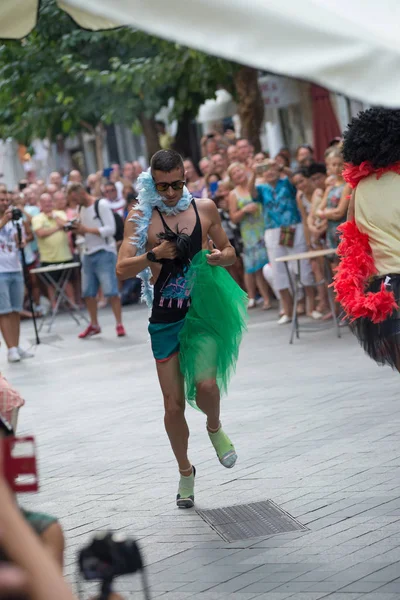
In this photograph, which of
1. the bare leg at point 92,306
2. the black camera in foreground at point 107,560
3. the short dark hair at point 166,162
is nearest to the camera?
the black camera in foreground at point 107,560

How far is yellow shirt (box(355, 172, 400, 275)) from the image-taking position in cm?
620

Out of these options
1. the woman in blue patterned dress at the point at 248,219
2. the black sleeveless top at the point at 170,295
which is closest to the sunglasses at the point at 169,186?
the black sleeveless top at the point at 170,295

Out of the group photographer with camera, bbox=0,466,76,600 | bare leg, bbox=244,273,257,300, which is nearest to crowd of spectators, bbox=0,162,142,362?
bare leg, bbox=244,273,257,300

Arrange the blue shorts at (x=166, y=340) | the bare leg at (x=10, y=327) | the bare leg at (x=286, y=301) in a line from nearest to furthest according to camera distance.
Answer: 1. the blue shorts at (x=166, y=340)
2. the bare leg at (x=10, y=327)
3. the bare leg at (x=286, y=301)

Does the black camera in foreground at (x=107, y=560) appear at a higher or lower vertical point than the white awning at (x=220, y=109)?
lower

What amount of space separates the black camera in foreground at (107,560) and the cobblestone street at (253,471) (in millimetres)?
1900

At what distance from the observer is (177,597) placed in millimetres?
4984

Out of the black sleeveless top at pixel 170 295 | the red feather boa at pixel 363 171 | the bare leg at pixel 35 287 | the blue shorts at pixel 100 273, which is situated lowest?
the bare leg at pixel 35 287

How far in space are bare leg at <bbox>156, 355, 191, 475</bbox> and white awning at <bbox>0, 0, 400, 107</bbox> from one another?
3300 mm

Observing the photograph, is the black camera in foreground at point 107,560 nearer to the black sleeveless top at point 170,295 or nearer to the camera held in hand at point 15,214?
the black sleeveless top at point 170,295

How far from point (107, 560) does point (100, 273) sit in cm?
1322

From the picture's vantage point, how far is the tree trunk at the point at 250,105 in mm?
19156

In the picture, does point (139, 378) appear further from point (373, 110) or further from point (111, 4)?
point (111, 4)

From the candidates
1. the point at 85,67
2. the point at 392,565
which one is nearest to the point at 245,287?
the point at 85,67
